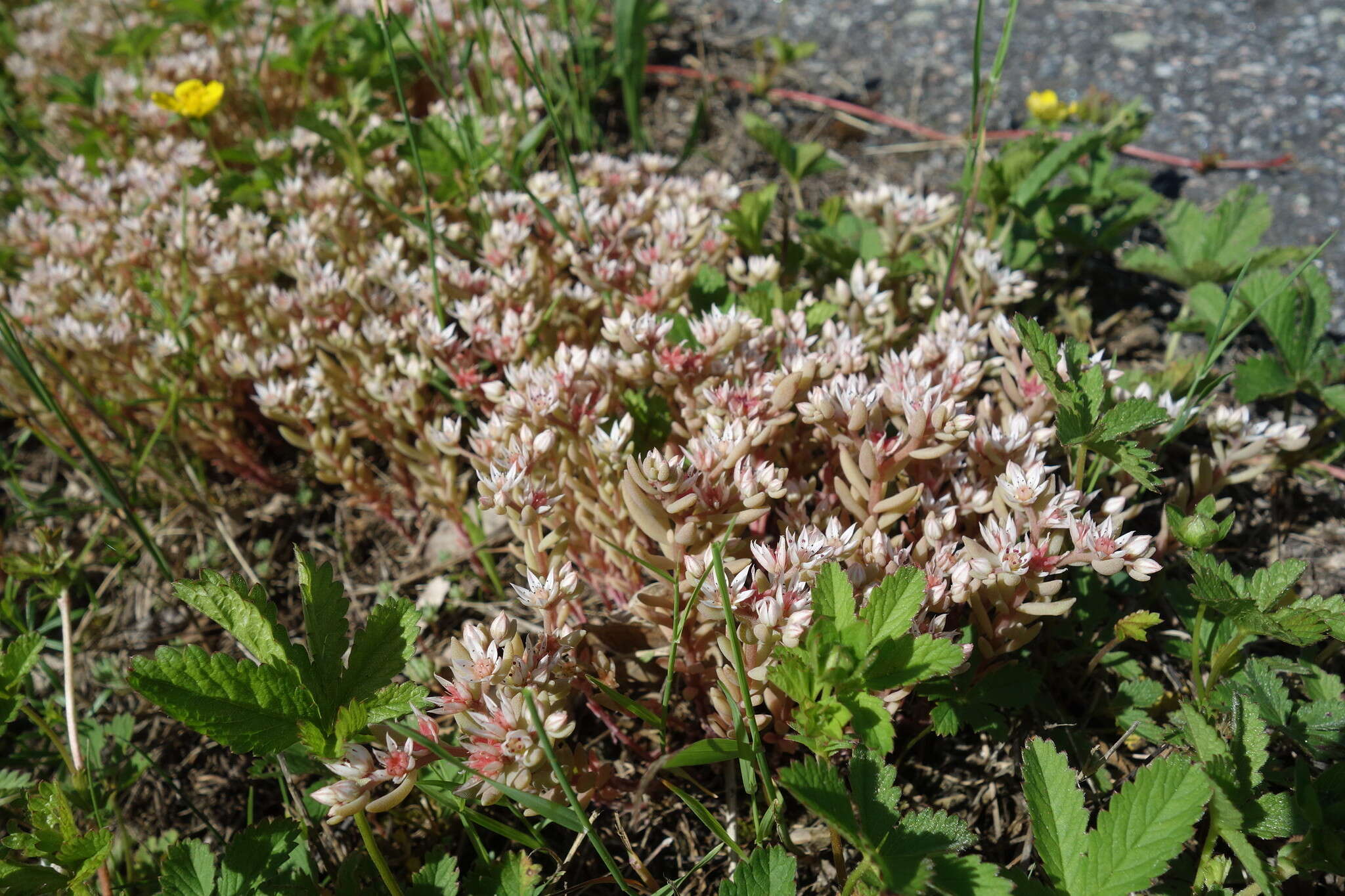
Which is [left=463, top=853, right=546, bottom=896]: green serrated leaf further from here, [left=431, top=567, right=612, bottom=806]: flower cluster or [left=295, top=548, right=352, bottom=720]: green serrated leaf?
[left=295, top=548, right=352, bottom=720]: green serrated leaf

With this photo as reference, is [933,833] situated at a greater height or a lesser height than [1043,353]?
lesser

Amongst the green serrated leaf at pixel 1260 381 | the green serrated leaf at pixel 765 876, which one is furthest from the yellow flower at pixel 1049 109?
the green serrated leaf at pixel 765 876

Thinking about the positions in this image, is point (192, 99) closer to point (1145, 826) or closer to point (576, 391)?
point (576, 391)

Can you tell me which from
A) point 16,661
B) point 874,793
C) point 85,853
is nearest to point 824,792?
point 874,793

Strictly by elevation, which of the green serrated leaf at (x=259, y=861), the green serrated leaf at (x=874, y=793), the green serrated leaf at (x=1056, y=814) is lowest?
the green serrated leaf at (x=259, y=861)

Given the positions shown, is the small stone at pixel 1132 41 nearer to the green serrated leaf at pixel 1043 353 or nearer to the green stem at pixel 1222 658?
the green serrated leaf at pixel 1043 353

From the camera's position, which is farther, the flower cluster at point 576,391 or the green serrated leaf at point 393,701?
the flower cluster at point 576,391
